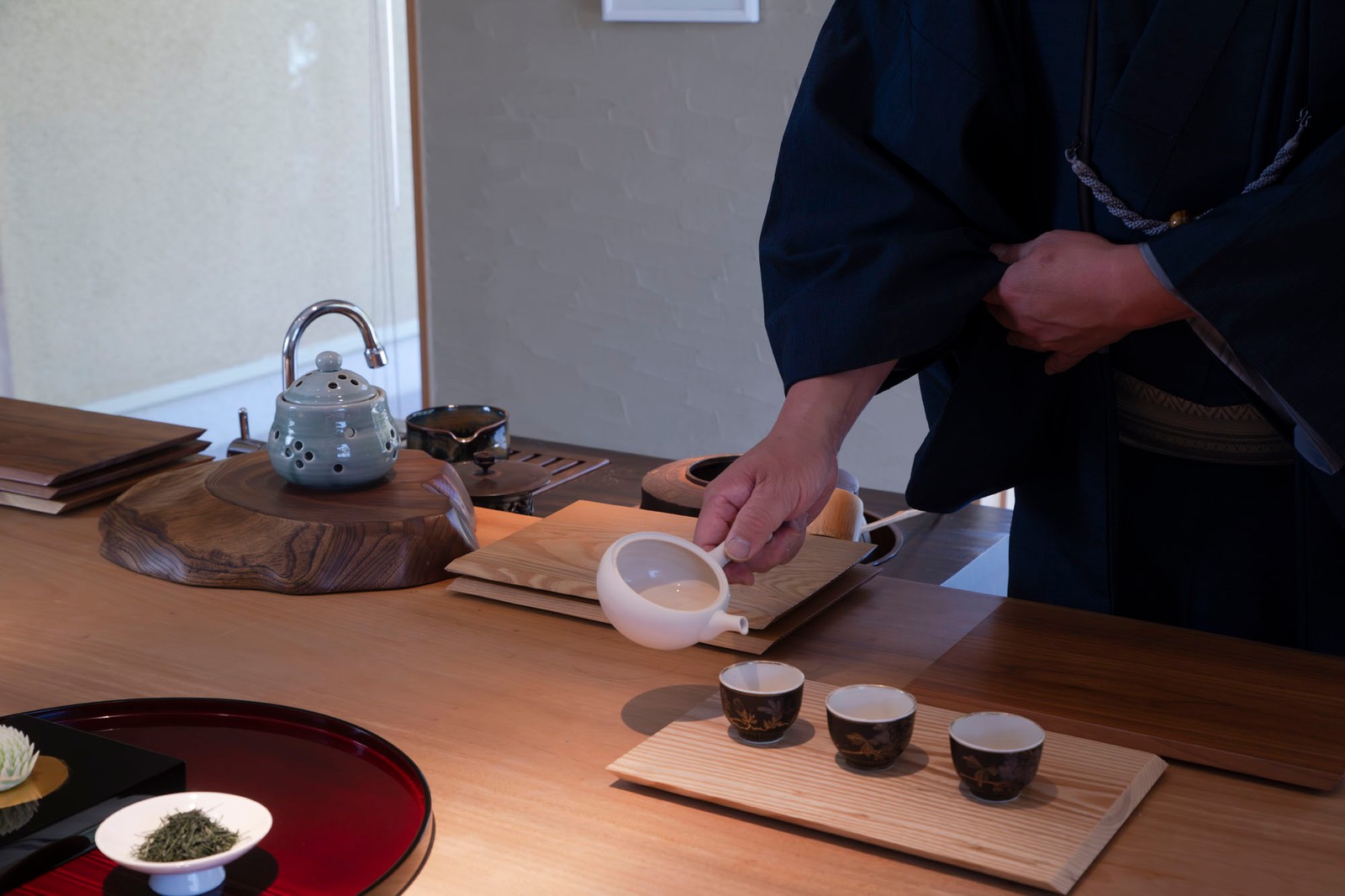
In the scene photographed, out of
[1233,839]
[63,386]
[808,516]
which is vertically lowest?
[63,386]

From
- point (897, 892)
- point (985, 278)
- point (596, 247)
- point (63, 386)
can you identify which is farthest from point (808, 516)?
point (63, 386)

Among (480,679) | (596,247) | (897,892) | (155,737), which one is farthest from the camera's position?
(596,247)

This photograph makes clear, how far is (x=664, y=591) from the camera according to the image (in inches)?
37.4

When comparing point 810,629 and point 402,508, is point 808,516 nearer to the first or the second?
point 810,629

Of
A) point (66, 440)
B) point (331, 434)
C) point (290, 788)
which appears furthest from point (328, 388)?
point (290, 788)

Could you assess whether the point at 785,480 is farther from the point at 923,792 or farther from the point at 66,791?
the point at 66,791

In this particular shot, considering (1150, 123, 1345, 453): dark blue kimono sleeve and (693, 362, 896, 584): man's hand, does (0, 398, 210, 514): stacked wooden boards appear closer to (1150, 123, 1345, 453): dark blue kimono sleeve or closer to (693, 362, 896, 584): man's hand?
(693, 362, 896, 584): man's hand

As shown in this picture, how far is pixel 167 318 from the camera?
448cm

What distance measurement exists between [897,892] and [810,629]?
41cm

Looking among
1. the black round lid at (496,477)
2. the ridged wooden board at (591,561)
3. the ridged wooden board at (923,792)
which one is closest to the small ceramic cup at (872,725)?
the ridged wooden board at (923,792)

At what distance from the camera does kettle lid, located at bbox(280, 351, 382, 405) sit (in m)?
1.31

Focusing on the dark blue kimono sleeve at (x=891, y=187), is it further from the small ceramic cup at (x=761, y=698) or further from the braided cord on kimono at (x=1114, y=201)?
the small ceramic cup at (x=761, y=698)

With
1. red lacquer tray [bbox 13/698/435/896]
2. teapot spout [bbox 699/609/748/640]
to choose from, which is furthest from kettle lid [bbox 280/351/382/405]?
teapot spout [bbox 699/609/748/640]

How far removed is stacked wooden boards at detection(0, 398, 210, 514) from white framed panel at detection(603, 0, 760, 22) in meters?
2.22
